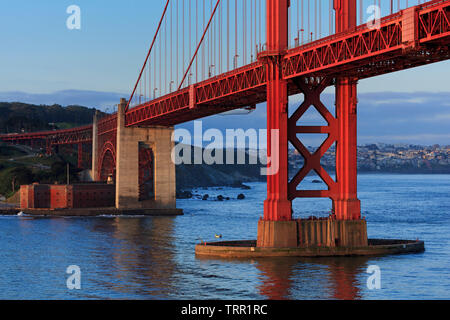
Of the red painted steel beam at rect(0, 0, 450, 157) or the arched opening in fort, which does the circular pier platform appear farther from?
the arched opening in fort

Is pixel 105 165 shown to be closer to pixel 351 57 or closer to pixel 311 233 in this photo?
pixel 311 233

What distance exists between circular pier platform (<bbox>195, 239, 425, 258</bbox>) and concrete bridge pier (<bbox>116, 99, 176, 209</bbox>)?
46917 millimetres

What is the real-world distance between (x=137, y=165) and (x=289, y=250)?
5292 cm

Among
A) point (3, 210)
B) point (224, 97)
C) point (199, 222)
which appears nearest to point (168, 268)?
point (224, 97)

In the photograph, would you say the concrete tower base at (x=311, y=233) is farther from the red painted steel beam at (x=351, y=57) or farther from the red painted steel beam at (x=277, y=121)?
the red painted steel beam at (x=351, y=57)

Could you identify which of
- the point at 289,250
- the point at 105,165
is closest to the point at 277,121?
the point at 289,250

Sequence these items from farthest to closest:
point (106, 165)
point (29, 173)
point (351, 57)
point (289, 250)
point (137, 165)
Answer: point (29, 173)
point (106, 165)
point (137, 165)
point (289, 250)
point (351, 57)

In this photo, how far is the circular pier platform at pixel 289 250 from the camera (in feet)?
157

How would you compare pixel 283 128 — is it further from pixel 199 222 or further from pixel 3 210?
pixel 3 210

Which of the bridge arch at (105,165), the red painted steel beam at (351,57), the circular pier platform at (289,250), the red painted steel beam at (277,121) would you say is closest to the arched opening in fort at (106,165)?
the bridge arch at (105,165)

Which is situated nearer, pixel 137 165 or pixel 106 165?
pixel 137 165

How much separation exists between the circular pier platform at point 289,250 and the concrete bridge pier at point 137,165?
154 feet

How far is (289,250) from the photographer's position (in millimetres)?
47688

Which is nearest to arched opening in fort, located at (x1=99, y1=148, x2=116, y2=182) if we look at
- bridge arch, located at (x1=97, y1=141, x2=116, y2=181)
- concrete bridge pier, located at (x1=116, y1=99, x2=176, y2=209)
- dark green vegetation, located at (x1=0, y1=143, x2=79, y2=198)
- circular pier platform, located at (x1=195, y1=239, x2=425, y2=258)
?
bridge arch, located at (x1=97, y1=141, x2=116, y2=181)
